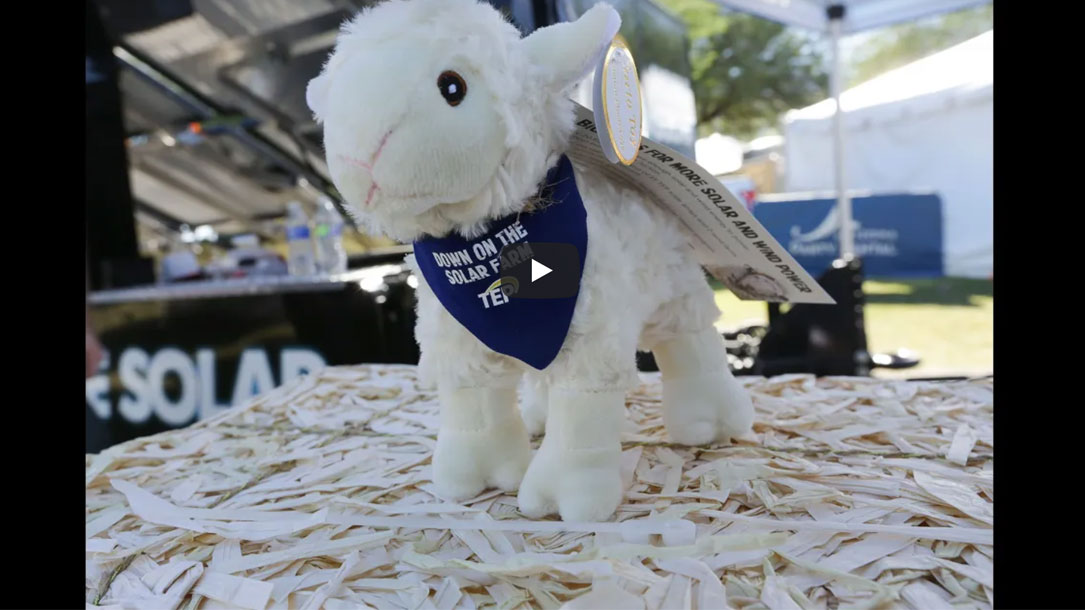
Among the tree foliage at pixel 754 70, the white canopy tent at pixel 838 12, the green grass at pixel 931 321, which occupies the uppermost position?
the tree foliage at pixel 754 70

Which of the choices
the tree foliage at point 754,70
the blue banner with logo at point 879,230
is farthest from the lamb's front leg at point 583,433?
the tree foliage at point 754,70

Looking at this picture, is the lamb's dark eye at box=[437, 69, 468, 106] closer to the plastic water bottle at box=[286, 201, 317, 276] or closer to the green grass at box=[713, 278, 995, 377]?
the plastic water bottle at box=[286, 201, 317, 276]

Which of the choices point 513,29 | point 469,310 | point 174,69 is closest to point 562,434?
point 469,310

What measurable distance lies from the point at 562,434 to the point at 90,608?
0.46 meters

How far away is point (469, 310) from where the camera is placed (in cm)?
69

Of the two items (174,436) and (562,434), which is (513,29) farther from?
(174,436)

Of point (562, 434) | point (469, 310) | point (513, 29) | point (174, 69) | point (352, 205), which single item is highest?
point (174, 69)

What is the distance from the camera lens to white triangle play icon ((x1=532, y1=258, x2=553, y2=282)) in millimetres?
680

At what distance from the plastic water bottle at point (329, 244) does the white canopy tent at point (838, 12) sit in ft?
4.98

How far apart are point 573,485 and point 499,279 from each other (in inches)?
A: 8.8

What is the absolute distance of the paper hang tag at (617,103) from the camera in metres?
0.62

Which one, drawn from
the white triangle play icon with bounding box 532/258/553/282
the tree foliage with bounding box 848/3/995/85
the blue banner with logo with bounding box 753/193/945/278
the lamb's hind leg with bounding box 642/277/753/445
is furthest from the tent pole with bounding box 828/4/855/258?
the tree foliage with bounding box 848/3/995/85

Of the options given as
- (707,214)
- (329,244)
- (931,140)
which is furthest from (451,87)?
(931,140)
